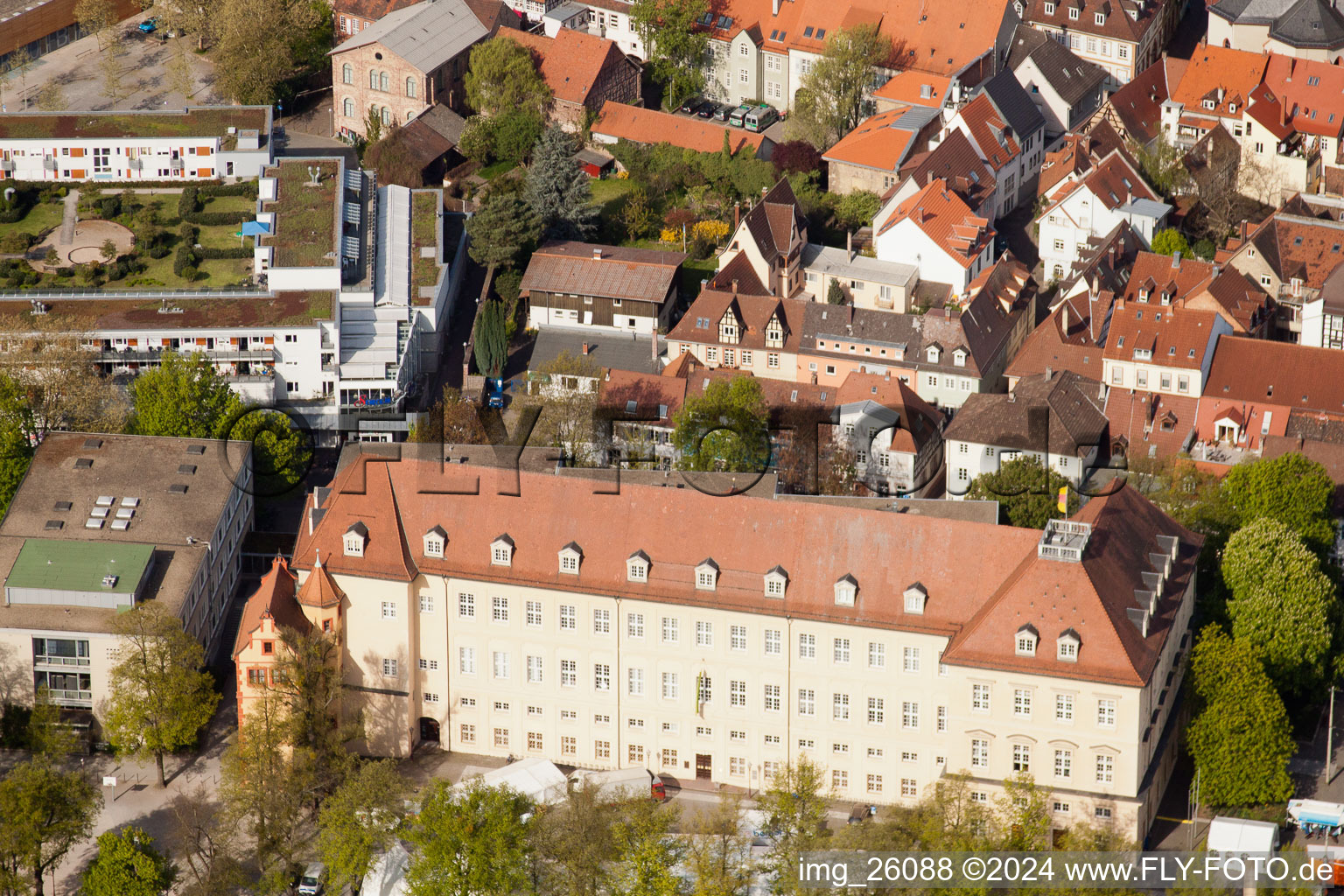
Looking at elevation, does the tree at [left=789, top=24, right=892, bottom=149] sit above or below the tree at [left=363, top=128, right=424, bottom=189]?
above

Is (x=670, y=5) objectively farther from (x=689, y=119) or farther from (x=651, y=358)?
(x=651, y=358)

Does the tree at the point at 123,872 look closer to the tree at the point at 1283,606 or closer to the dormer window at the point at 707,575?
the dormer window at the point at 707,575

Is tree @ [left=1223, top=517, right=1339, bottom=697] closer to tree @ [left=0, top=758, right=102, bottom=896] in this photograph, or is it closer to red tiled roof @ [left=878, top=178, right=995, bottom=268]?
red tiled roof @ [left=878, top=178, right=995, bottom=268]

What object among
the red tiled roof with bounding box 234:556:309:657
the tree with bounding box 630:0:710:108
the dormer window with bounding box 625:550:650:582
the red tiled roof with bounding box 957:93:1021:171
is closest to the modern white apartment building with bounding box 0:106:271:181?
the tree with bounding box 630:0:710:108

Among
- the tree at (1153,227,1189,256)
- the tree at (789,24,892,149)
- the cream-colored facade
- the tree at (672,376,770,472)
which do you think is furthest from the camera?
the tree at (789,24,892,149)

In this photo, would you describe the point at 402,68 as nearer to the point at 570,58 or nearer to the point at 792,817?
the point at 570,58

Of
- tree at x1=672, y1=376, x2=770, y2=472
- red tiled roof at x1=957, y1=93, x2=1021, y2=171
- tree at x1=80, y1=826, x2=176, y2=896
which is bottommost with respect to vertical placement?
tree at x1=80, y1=826, x2=176, y2=896

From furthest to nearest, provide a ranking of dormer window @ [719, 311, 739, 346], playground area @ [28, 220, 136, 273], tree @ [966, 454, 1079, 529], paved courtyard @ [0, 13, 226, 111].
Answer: paved courtyard @ [0, 13, 226, 111]
playground area @ [28, 220, 136, 273]
dormer window @ [719, 311, 739, 346]
tree @ [966, 454, 1079, 529]
